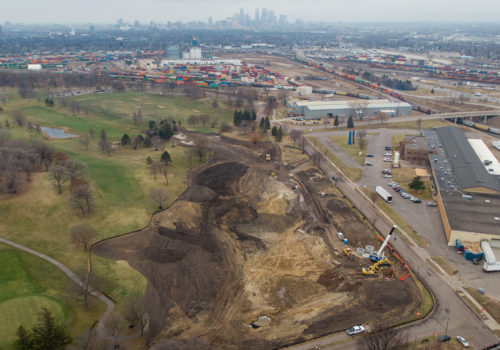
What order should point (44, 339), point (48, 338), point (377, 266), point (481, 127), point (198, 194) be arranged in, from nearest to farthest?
point (44, 339)
point (48, 338)
point (377, 266)
point (198, 194)
point (481, 127)

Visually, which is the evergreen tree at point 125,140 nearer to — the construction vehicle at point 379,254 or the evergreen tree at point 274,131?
the evergreen tree at point 274,131

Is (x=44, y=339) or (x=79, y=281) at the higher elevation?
(x=44, y=339)

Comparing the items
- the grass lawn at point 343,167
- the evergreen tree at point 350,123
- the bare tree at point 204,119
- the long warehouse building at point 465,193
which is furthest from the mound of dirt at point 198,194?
the evergreen tree at point 350,123

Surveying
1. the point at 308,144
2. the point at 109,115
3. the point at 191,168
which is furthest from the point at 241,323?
the point at 109,115

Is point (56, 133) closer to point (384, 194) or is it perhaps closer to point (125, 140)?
point (125, 140)

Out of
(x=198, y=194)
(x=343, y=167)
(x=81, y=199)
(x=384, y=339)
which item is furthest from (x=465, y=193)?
(x=81, y=199)

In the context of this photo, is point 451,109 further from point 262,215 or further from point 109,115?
point 109,115
